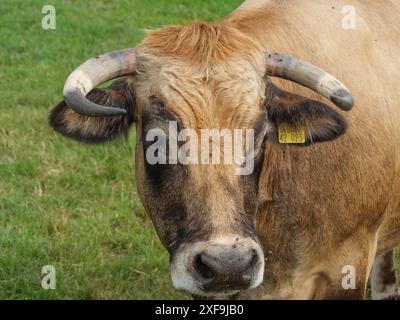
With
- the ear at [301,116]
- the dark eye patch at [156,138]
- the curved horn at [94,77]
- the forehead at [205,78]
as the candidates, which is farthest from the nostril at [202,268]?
the ear at [301,116]

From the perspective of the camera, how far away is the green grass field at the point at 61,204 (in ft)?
21.4

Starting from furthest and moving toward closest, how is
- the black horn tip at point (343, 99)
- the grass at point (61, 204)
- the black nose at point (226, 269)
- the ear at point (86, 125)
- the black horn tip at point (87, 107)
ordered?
1. the grass at point (61, 204)
2. the ear at point (86, 125)
3. the black horn tip at point (343, 99)
4. the black horn tip at point (87, 107)
5. the black nose at point (226, 269)

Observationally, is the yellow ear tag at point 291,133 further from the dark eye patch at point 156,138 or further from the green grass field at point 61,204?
the green grass field at point 61,204

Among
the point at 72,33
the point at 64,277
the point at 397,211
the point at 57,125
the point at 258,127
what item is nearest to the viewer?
the point at 258,127

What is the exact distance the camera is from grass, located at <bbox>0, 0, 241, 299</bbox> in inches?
257

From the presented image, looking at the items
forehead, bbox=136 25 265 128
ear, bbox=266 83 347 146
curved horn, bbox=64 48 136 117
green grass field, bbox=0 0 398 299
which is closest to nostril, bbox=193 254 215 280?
forehead, bbox=136 25 265 128

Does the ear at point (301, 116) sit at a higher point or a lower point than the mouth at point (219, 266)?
higher

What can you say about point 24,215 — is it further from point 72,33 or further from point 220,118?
point 72,33

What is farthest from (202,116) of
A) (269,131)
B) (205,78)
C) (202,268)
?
(202,268)

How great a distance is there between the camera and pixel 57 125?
4824 millimetres

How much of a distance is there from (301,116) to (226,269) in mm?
1201

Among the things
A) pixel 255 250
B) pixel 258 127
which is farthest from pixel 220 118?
pixel 255 250

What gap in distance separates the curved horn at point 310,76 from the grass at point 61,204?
3.42ft
